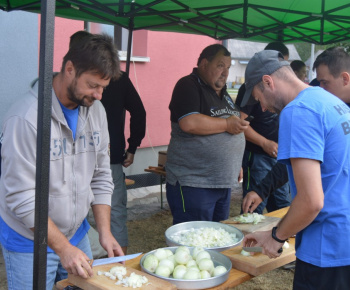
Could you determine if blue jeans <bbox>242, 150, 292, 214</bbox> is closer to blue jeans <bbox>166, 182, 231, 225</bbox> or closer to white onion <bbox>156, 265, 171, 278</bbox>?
blue jeans <bbox>166, 182, 231, 225</bbox>

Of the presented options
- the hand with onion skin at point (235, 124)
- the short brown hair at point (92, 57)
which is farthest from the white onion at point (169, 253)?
the hand with onion skin at point (235, 124)

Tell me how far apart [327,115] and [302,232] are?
1.67 ft

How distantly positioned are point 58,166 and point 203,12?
9.91ft

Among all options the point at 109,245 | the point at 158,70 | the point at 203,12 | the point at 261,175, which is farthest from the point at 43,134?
the point at 158,70

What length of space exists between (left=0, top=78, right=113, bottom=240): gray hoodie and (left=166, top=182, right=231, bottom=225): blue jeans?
2.80 ft

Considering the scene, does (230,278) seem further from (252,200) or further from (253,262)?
(252,200)

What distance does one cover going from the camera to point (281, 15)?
469cm

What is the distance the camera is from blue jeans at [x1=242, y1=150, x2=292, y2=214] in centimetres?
384

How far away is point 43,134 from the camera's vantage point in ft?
4.27

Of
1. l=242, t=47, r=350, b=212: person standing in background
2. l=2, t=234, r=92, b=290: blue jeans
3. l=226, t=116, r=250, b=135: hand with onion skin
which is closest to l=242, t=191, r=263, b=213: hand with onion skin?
l=242, t=47, r=350, b=212: person standing in background

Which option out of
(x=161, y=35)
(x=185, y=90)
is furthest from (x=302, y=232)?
(x=161, y=35)

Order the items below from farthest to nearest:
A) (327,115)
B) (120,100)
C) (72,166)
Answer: (120,100)
(72,166)
(327,115)

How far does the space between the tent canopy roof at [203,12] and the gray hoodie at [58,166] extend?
180cm

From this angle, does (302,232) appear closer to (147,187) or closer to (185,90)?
(185,90)
